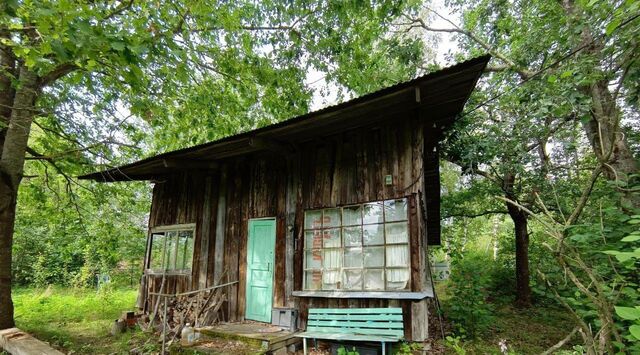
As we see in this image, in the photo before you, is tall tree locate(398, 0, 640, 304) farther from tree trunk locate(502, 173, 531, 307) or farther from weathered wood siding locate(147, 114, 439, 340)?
weathered wood siding locate(147, 114, 439, 340)

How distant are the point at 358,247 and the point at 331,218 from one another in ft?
2.45

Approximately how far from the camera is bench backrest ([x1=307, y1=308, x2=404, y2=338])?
473 centimetres

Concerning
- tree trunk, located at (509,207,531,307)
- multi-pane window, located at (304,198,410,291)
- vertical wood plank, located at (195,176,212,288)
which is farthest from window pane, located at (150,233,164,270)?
tree trunk, located at (509,207,531,307)

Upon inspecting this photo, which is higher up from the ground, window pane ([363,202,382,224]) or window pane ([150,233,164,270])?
window pane ([363,202,382,224])

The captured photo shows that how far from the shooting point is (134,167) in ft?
24.0

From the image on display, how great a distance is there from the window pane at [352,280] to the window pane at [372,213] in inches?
34.7

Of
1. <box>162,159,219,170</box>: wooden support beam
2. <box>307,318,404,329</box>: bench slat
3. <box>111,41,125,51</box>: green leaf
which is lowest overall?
<box>307,318,404,329</box>: bench slat

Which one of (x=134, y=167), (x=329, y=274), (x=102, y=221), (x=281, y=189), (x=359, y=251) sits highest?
(x=134, y=167)

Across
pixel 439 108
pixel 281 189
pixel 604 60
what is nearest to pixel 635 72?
pixel 604 60

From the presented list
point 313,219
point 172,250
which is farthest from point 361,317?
point 172,250

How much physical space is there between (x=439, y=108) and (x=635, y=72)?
238cm

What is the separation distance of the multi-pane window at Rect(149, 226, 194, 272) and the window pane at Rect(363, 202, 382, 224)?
4613 millimetres

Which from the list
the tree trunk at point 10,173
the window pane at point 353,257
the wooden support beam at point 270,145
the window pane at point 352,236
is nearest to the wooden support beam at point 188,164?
the wooden support beam at point 270,145

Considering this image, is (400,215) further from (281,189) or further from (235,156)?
(235,156)
